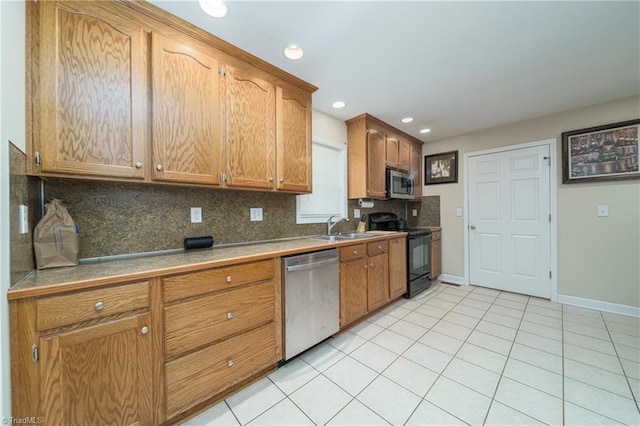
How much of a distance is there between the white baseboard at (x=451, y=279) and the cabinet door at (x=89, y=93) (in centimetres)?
418

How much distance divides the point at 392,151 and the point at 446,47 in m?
1.66

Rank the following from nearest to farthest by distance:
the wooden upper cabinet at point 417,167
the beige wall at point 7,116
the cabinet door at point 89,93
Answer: the beige wall at point 7,116
the cabinet door at point 89,93
the wooden upper cabinet at point 417,167

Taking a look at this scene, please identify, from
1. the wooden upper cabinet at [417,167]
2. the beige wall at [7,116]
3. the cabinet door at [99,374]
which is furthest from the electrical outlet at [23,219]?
the wooden upper cabinet at [417,167]

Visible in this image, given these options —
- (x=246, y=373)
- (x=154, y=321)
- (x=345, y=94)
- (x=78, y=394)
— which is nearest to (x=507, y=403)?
(x=246, y=373)

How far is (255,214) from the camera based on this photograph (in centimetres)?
212

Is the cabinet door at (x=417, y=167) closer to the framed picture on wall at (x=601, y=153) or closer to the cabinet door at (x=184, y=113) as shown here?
the framed picture on wall at (x=601, y=153)

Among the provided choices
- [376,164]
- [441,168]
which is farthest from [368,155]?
[441,168]

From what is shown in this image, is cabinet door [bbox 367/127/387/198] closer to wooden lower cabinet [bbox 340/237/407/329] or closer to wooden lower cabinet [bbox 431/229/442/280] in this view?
wooden lower cabinet [bbox 340/237/407/329]

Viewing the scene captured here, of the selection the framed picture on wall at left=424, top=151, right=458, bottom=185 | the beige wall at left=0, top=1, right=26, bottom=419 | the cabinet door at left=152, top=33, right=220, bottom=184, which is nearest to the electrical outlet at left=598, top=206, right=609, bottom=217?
the framed picture on wall at left=424, top=151, right=458, bottom=185

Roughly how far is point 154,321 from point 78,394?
344 mm

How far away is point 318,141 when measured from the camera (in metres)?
2.70

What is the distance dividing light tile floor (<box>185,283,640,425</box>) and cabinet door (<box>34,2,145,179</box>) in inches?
61.4

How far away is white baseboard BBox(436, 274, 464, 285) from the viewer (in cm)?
361

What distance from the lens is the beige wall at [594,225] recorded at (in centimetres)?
245
